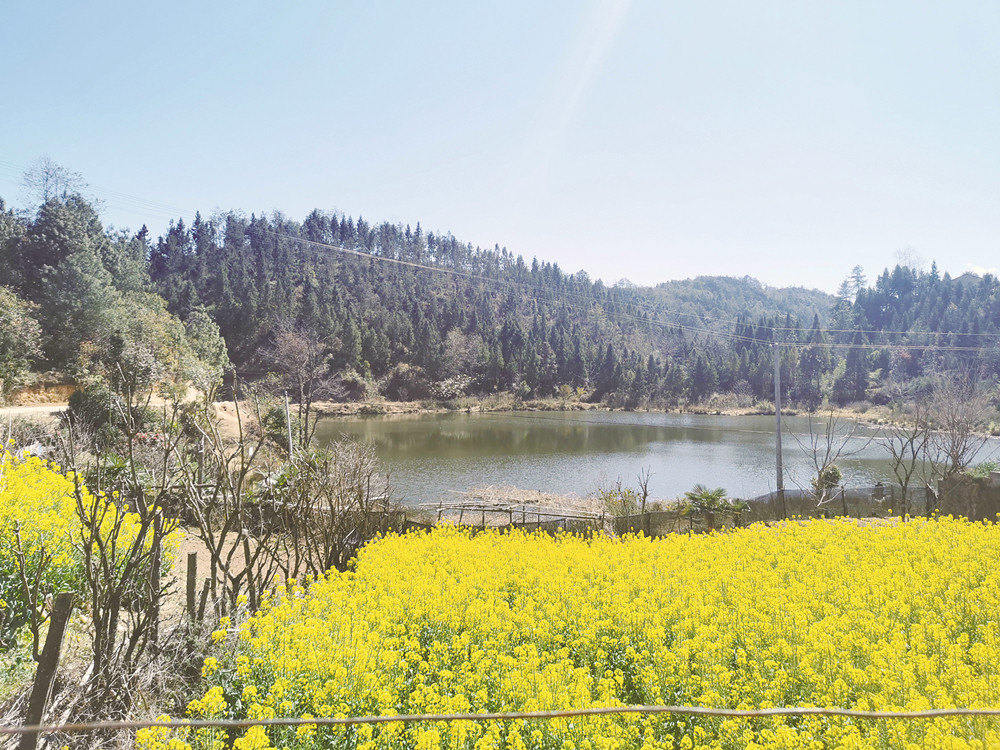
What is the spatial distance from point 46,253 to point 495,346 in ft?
163

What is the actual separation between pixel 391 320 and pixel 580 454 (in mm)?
44086

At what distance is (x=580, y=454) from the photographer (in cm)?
3384

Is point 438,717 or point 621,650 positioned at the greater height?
point 438,717

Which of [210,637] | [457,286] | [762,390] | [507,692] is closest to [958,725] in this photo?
[507,692]

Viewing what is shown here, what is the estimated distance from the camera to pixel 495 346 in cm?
7512

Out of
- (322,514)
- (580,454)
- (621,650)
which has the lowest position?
(580,454)

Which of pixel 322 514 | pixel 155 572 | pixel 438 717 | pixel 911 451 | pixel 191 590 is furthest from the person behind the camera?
pixel 911 451

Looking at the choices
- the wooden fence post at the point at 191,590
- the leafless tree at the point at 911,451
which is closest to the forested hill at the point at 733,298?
the leafless tree at the point at 911,451

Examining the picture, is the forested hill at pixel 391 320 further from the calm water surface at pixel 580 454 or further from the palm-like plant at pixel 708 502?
the palm-like plant at pixel 708 502

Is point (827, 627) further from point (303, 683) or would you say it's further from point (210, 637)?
point (210, 637)

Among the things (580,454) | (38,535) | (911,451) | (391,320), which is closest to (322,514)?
(38,535)

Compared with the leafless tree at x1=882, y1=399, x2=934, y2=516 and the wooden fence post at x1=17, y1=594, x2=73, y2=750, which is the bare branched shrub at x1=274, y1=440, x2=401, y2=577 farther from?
the leafless tree at x1=882, y1=399, x2=934, y2=516

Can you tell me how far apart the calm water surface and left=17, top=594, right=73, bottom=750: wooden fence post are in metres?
18.2

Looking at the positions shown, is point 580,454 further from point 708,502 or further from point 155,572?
point 155,572
